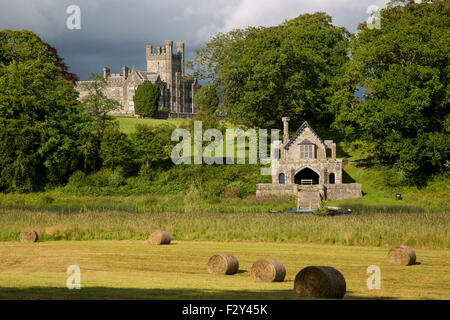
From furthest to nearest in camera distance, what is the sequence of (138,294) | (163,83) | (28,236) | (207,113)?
(163,83) < (207,113) < (28,236) < (138,294)

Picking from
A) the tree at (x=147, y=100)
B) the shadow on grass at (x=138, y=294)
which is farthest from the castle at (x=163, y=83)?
the shadow on grass at (x=138, y=294)

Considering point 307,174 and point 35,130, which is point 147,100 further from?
point 307,174

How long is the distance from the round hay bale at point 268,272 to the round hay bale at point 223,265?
134cm

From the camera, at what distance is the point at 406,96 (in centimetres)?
5509

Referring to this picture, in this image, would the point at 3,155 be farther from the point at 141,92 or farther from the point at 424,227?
the point at 141,92

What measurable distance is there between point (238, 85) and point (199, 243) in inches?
1692

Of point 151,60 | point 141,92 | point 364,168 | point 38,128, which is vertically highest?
point 151,60

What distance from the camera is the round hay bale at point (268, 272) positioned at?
16500 mm

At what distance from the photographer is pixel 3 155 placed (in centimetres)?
5794

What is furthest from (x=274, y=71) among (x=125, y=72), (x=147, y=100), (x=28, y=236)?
(x=125, y=72)

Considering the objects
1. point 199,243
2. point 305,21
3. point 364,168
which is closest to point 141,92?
point 305,21

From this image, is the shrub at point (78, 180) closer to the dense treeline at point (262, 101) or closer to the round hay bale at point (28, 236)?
the dense treeline at point (262, 101)

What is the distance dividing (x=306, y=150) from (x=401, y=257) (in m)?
39.2

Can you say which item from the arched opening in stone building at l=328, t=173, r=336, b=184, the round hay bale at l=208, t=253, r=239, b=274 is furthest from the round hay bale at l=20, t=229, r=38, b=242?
the arched opening in stone building at l=328, t=173, r=336, b=184
